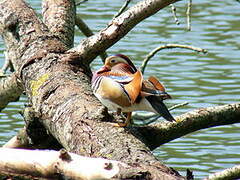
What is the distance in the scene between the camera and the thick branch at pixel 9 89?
20.3 ft

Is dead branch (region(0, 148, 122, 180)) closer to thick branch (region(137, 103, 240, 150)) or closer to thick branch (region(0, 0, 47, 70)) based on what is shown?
thick branch (region(137, 103, 240, 150))

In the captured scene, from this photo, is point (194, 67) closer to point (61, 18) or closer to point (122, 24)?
point (61, 18)

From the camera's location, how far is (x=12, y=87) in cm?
632

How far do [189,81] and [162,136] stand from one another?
5216 millimetres

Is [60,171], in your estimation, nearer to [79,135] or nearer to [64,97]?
[79,135]

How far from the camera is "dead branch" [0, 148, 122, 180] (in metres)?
3.51

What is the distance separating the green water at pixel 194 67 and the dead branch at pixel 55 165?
3.73 m

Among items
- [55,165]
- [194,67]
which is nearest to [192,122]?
[55,165]

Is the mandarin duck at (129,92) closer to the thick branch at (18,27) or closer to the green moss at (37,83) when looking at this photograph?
the green moss at (37,83)

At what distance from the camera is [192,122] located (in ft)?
16.6

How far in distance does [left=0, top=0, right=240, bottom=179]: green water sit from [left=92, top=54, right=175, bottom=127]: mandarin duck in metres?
2.86

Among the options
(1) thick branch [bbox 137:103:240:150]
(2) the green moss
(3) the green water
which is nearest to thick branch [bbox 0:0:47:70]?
(2) the green moss

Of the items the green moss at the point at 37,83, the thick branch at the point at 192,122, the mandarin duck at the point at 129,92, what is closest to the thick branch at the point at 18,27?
the green moss at the point at 37,83

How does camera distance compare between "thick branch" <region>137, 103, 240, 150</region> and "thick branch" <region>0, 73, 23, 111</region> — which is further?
"thick branch" <region>0, 73, 23, 111</region>
